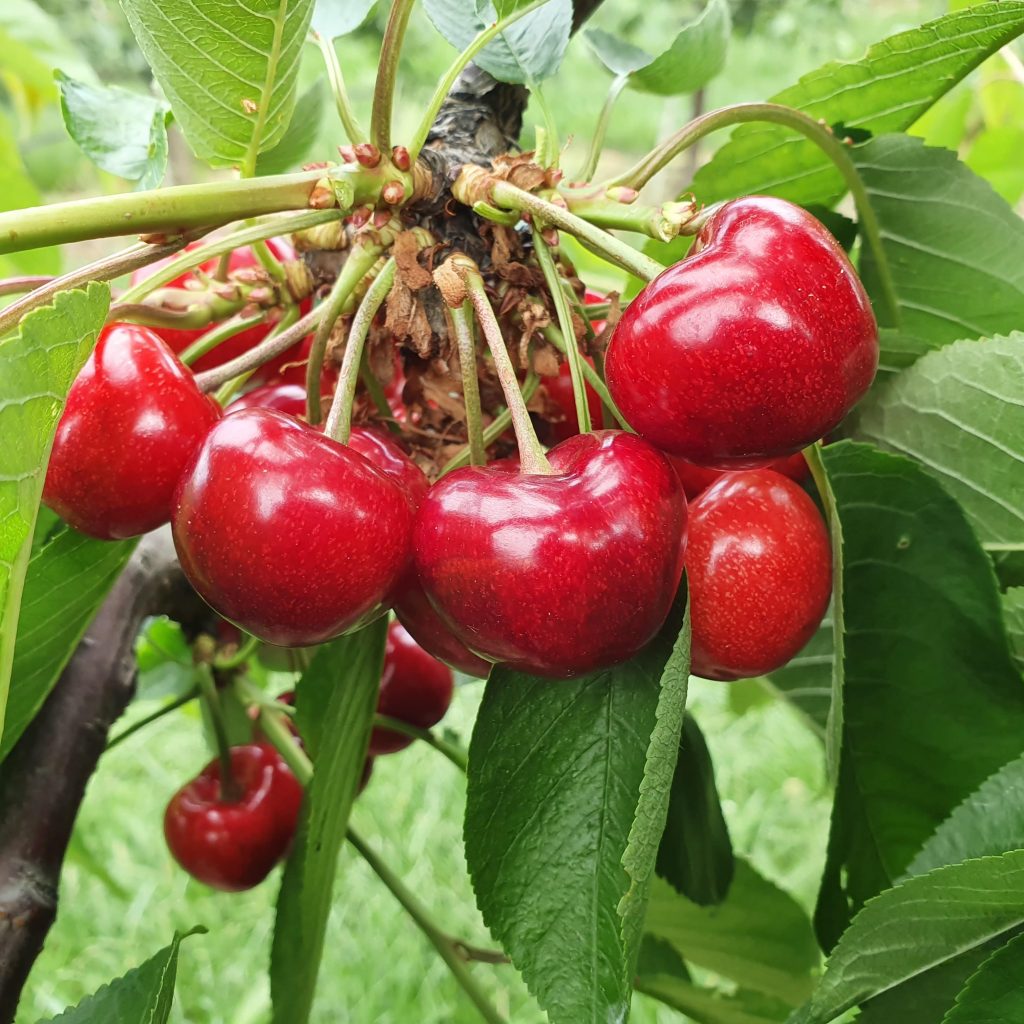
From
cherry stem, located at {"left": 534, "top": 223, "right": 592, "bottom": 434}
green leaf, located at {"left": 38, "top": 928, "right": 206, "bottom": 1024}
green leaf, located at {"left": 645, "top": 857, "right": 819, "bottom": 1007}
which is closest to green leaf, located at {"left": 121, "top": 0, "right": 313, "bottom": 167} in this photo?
cherry stem, located at {"left": 534, "top": 223, "right": 592, "bottom": 434}

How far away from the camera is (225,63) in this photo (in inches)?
19.9

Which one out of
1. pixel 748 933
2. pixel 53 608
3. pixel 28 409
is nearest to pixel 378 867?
pixel 748 933

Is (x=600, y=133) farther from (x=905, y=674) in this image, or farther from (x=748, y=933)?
(x=748, y=933)

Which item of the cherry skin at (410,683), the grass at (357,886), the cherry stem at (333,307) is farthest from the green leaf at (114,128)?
the grass at (357,886)

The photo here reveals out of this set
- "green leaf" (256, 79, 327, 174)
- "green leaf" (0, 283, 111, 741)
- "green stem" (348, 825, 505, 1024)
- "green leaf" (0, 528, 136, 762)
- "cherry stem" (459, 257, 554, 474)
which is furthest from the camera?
"green stem" (348, 825, 505, 1024)

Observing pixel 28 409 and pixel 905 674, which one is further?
pixel 905 674

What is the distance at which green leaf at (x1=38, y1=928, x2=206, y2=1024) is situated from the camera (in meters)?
0.54

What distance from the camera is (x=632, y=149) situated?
4508mm

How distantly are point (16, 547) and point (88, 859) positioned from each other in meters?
0.93

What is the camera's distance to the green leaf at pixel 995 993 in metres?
0.42

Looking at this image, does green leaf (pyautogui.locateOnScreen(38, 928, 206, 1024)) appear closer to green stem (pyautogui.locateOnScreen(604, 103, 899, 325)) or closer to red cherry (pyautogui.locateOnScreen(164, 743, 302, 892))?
red cherry (pyautogui.locateOnScreen(164, 743, 302, 892))

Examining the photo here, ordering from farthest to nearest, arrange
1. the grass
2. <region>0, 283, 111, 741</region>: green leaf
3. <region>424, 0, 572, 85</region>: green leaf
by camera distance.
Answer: the grass
<region>424, 0, 572, 85</region>: green leaf
<region>0, 283, 111, 741</region>: green leaf

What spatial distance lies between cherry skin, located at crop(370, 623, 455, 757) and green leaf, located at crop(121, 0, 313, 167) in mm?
427

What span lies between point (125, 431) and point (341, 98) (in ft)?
0.82
